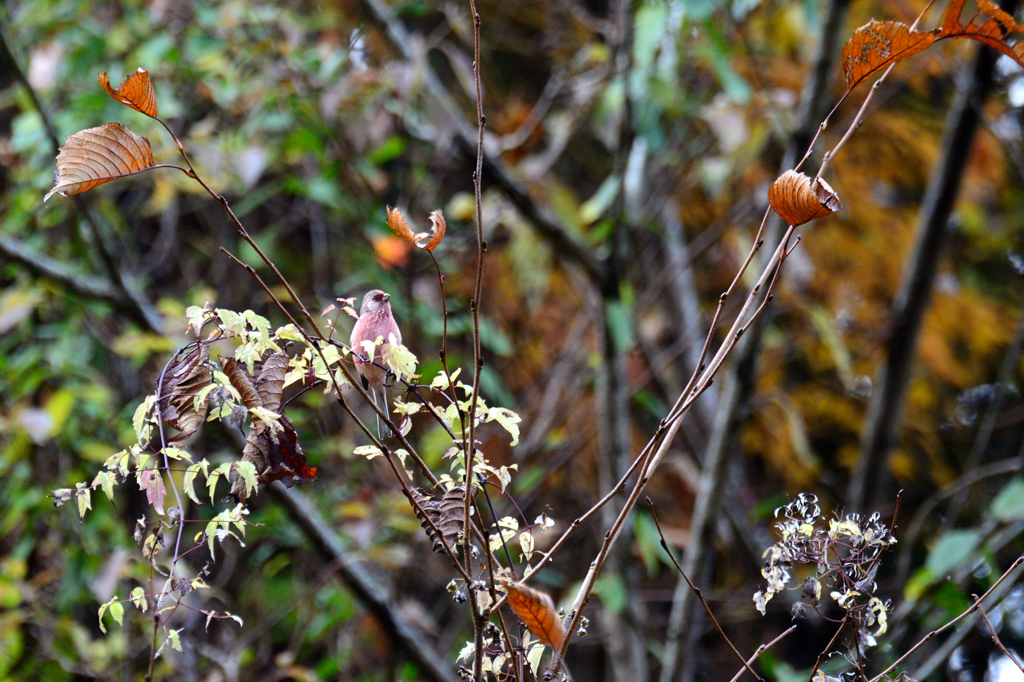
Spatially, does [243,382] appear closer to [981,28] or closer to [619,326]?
[981,28]

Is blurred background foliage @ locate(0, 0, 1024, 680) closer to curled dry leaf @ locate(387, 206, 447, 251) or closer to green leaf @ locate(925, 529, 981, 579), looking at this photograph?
green leaf @ locate(925, 529, 981, 579)

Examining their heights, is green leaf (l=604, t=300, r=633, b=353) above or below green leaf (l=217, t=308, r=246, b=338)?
below

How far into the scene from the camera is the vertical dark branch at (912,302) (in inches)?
60.8

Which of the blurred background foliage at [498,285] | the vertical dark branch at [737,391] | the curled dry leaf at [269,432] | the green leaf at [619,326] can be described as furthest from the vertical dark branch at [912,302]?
the curled dry leaf at [269,432]

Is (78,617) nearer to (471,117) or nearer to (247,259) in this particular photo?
(247,259)

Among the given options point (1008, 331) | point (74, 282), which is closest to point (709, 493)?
point (74, 282)

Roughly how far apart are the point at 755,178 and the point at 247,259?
5.22 feet

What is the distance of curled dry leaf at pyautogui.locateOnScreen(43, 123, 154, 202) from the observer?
1.70 feet

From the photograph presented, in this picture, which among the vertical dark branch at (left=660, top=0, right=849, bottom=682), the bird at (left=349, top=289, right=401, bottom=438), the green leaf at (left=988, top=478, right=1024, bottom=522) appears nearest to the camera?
the bird at (left=349, top=289, right=401, bottom=438)

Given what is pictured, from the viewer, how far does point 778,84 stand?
2395 millimetres

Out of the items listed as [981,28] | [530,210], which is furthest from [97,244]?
[981,28]

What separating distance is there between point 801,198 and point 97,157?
474 mm

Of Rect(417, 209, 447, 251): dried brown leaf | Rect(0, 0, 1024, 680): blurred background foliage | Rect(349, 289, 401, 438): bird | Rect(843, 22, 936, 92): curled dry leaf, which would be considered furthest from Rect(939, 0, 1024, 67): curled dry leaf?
Rect(0, 0, 1024, 680): blurred background foliage

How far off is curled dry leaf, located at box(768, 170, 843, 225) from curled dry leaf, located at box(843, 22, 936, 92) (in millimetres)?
107
